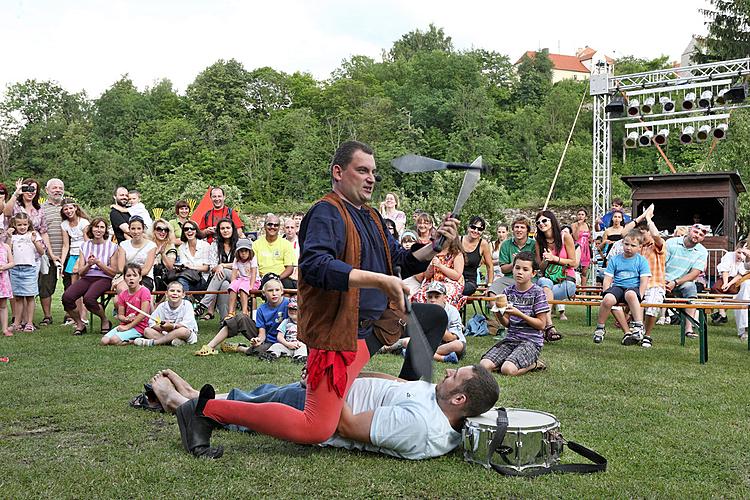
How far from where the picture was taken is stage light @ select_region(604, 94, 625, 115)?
1708 centimetres

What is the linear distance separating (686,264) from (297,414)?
7.30m

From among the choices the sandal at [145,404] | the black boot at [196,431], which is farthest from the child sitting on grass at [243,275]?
the black boot at [196,431]

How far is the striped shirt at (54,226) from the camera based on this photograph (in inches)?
378

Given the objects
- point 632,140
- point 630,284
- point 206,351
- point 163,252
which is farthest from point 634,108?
point 206,351

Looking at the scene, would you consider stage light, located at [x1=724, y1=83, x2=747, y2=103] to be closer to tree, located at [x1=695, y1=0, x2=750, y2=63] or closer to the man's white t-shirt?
the man's white t-shirt

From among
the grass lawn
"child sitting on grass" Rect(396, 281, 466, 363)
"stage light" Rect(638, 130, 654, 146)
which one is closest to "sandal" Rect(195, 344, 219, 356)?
the grass lawn

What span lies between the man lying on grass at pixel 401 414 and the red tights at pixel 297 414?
0.33 ft

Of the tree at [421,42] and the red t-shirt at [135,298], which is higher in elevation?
the tree at [421,42]

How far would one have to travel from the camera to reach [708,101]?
1634 centimetres

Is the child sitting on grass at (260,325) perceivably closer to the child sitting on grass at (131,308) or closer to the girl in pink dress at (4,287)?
the child sitting on grass at (131,308)

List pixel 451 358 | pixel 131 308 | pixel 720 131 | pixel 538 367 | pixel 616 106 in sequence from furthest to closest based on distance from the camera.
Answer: pixel 616 106 → pixel 720 131 → pixel 131 308 → pixel 451 358 → pixel 538 367

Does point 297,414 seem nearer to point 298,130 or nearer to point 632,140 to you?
point 632,140

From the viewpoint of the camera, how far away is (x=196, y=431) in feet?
11.4

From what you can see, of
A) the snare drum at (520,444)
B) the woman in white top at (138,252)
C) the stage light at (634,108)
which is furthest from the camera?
the stage light at (634,108)
